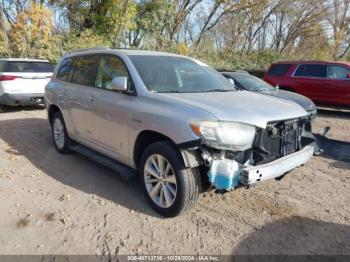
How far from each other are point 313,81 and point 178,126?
32.0 feet

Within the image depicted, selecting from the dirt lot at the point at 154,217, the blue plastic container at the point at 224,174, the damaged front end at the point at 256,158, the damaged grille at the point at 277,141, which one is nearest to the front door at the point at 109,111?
the dirt lot at the point at 154,217

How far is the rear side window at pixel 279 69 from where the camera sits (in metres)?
12.4

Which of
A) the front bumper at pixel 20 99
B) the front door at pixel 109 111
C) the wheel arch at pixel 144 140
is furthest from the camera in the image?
the front bumper at pixel 20 99

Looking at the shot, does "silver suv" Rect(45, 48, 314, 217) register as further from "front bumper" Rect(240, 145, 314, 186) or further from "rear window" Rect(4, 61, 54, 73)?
"rear window" Rect(4, 61, 54, 73)

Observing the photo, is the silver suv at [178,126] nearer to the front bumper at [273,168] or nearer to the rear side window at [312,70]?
the front bumper at [273,168]

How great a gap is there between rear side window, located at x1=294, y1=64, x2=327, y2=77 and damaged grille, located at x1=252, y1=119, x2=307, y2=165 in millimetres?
8497

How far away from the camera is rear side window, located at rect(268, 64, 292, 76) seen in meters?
12.4

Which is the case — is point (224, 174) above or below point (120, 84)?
below

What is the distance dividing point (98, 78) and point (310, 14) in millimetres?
29057

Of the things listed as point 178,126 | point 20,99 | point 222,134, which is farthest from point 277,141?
point 20,99

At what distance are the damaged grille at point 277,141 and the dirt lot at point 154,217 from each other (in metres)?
0.72

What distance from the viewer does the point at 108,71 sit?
474 centimetres

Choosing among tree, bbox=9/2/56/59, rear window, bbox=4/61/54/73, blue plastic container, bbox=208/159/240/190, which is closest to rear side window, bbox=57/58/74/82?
blue plastic container, bbox=208/159/240/190

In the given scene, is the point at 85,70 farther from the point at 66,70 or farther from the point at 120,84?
the point at 120,84
